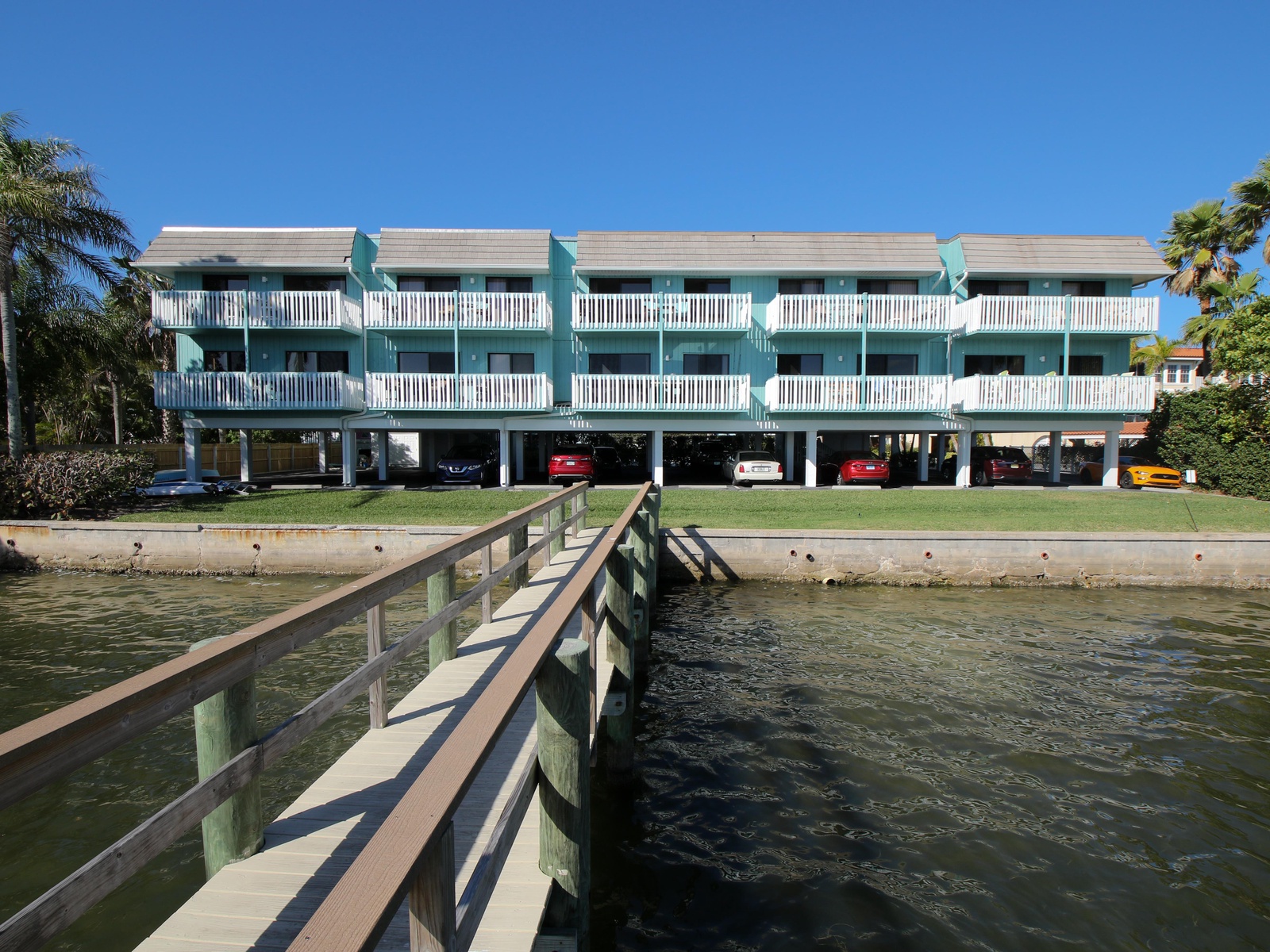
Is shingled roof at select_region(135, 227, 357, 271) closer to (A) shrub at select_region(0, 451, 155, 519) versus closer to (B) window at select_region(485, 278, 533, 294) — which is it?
(B) window at select_region(485, 278, 533, 294)

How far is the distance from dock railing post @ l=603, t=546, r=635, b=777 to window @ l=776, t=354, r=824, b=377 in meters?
21.0

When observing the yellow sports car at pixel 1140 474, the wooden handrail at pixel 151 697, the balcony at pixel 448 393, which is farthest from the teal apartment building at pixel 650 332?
the wooden handrail at pixel 151 697

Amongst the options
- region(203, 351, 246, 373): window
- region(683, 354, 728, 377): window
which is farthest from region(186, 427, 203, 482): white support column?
region(683, 354, 728, 377): window

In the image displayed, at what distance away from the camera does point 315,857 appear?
3447 mm

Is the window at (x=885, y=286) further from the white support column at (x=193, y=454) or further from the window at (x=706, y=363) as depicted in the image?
the white support column at (x=193, y=454)

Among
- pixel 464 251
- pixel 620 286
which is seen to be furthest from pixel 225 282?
pixel 620 286

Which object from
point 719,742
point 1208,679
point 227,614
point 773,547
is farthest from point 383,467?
point 1208,679

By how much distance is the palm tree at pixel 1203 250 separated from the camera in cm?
3108

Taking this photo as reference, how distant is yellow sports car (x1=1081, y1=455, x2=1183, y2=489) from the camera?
25.4m

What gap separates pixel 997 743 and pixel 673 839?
3.87 metres

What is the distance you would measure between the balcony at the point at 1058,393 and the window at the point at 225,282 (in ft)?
85.9

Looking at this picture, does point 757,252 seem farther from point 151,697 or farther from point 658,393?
point 151,697

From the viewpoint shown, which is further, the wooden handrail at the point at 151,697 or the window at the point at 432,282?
the window at the point at 432,282

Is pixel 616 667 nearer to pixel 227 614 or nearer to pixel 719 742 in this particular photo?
pixel 719 742
